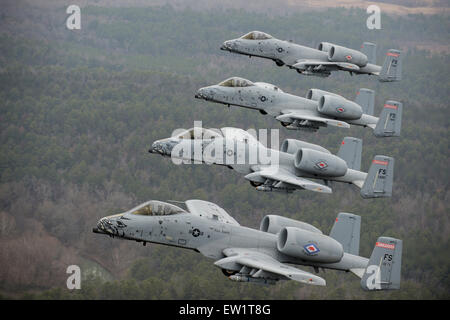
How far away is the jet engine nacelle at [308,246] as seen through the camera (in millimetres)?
39344

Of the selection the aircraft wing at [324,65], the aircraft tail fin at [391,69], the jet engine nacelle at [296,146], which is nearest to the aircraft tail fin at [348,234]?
the jet engine nacelle at [296,146]

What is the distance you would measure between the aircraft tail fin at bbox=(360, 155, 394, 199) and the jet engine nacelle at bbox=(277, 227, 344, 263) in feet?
18.9

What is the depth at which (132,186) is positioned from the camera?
75.8 meters

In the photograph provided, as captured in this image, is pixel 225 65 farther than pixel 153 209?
Yes

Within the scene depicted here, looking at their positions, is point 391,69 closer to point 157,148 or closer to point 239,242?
point 157,148

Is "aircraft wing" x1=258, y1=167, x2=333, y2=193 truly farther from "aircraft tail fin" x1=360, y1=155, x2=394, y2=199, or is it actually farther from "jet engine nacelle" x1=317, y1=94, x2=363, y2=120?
"jet engine nacelle" x1=317, y1=94, x2=363, y2=120

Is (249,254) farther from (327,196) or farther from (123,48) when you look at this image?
(123,48)

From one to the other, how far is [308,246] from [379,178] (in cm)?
766

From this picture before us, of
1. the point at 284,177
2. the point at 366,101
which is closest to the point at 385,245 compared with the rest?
the point at 284,177

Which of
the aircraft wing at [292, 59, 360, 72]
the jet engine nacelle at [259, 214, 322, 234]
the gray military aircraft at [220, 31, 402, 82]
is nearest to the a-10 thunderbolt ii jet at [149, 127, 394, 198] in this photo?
the jet engine nacelle at [259, 214, 322, 234]

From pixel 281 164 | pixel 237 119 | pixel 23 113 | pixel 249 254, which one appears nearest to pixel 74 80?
pixel 23 113

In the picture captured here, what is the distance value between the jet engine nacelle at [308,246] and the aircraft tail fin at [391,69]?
18.0 meters

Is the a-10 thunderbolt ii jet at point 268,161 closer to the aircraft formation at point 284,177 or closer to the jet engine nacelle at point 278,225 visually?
the aircraft formation at point 284,177

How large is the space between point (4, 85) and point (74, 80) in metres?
9.40
